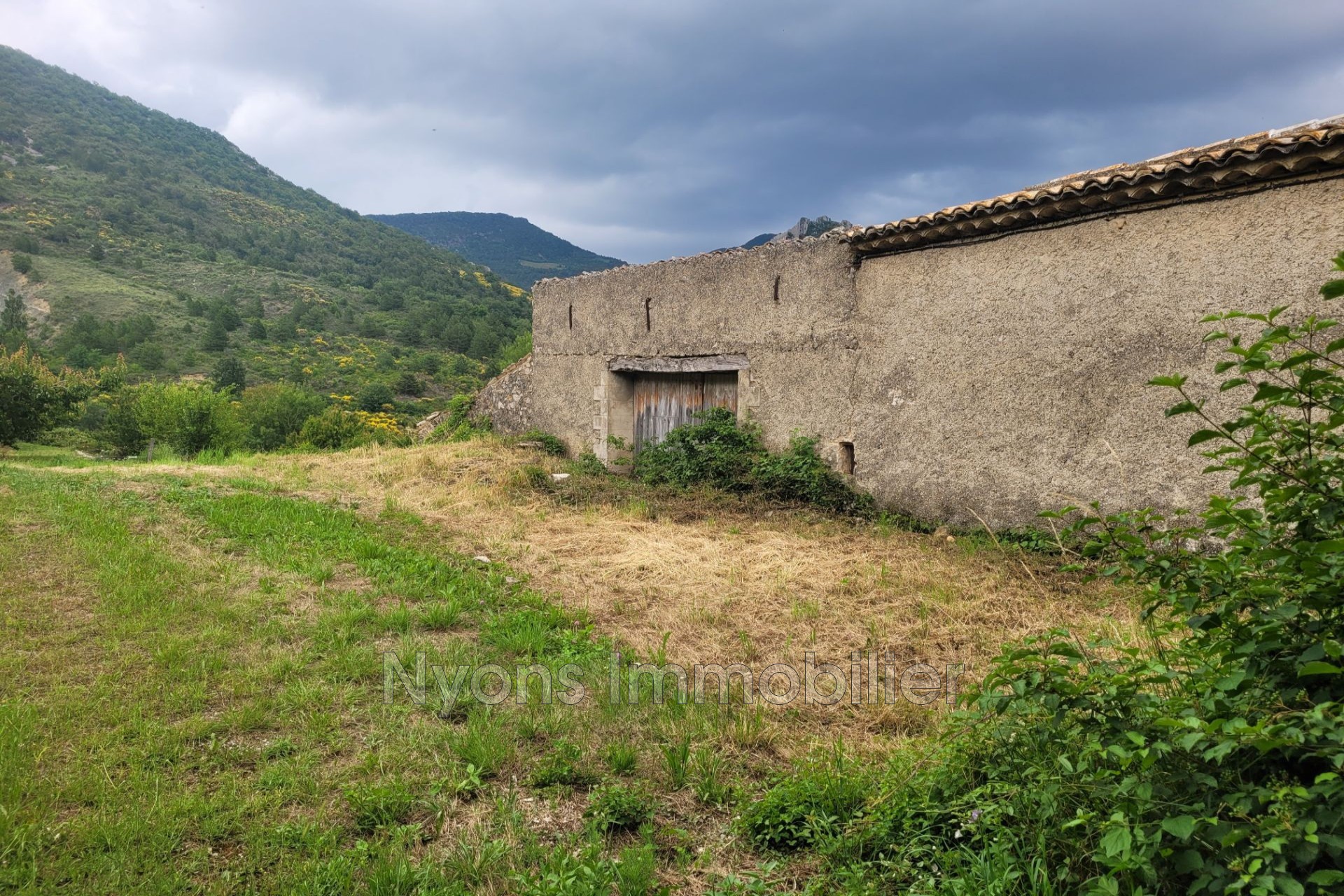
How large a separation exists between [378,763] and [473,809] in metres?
0.51

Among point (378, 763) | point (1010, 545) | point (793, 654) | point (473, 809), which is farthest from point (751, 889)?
point (1010, 545)

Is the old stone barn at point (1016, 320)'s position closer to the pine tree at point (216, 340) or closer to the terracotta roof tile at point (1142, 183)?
the terracotta roof tile at point (1142, 183)

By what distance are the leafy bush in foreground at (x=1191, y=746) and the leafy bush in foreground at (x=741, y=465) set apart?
17.1 feet

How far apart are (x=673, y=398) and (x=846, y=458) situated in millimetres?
2909

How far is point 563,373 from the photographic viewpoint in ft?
Answer: 36.3

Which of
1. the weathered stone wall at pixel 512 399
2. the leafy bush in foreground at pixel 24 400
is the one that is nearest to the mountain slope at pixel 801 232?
the weathered stone wall at pixel 512 399

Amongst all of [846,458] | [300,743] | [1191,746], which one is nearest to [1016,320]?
[846,458]

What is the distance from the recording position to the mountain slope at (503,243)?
6419cm

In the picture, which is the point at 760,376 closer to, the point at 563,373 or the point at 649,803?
the point at 563,373

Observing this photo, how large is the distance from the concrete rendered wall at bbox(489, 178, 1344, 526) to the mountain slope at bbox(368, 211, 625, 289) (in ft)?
172

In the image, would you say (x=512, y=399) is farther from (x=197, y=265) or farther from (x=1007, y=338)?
(x=197, y=265)

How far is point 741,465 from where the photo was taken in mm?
8312

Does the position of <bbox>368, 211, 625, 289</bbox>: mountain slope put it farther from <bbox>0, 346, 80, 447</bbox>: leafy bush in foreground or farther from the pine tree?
<bbox>0, 346, 80, 447</bbox>: leafy bush in foreground

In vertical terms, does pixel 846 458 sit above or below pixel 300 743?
above
